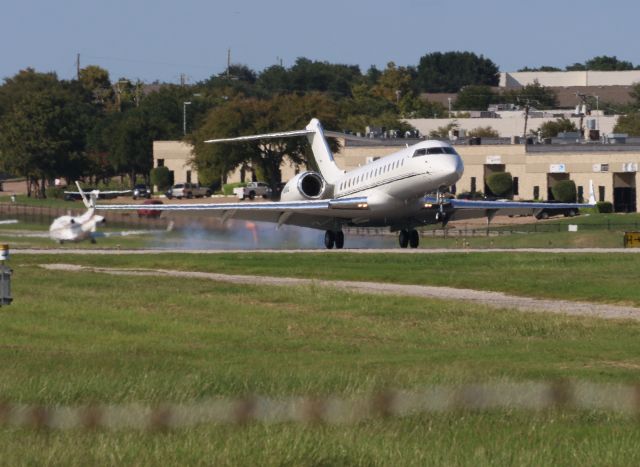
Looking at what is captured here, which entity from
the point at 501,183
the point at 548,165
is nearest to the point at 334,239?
the point at 501,183

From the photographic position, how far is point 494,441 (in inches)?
636

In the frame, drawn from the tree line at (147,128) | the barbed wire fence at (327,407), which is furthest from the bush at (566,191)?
the barbed wire fence at (327,407)

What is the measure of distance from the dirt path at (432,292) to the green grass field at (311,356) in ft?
3.56

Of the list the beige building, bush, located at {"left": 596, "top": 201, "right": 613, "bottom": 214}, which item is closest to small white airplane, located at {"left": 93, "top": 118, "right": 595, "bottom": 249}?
bush, located at {"left": 596, "top": 201, "right": 613, "bottom": 214}

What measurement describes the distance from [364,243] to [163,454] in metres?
52.4

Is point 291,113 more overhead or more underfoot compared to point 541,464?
more overhead

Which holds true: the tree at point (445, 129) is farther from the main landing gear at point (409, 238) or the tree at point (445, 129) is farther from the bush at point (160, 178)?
the main landing gear at point (409, 238)

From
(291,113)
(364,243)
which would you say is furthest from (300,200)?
(291,113)

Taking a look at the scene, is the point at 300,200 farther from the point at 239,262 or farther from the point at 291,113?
the point at 291,113

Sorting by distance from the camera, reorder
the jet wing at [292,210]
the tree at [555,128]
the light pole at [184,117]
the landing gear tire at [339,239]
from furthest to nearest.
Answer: the light pole at [184,117] → the tree at [555,128] → the landing gear tire at [339,239] → the jet wing at [292,210]

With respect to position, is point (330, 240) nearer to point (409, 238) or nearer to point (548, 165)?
point (409, 238)

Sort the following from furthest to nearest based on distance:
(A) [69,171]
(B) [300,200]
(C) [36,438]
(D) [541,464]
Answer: (A) [69,171] → (B) [300,200] → (C) [36,438] → (D) [541,464]

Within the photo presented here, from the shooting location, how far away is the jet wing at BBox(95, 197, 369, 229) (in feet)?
183

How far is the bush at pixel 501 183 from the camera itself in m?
105
